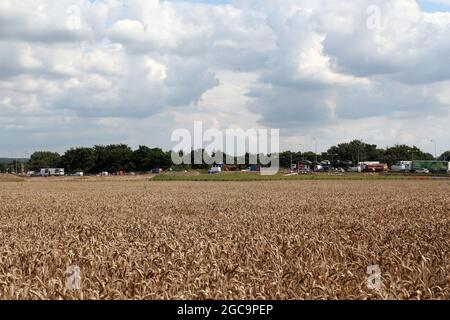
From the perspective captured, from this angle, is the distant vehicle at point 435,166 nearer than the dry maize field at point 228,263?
No

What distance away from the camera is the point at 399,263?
10.8 m

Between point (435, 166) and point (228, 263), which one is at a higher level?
point (435, 166)

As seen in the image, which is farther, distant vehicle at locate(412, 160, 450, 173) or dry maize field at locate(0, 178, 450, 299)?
distant vehicle at locate(412, 160, 450, 173)

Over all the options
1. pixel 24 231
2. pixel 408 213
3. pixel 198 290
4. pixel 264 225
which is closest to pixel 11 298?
pixel 198 290

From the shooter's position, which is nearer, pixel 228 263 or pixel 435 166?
pixel 228 263

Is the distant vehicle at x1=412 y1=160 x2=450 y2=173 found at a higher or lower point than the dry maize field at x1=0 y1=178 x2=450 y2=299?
higher

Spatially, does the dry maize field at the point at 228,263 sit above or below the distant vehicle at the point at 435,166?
below
